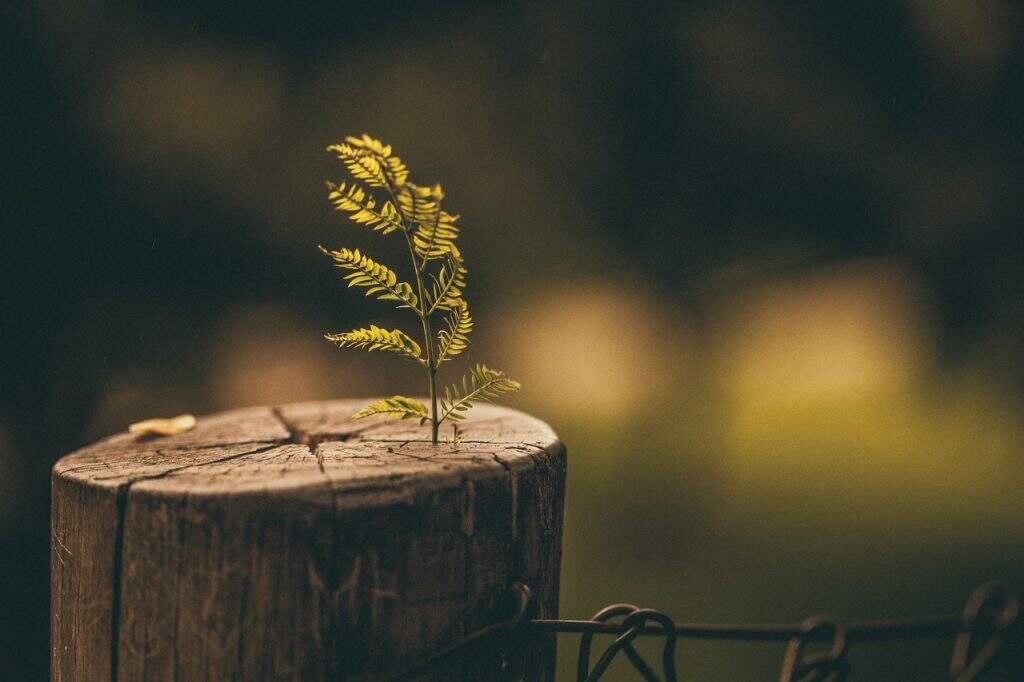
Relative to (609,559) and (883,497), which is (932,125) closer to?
(883,497)

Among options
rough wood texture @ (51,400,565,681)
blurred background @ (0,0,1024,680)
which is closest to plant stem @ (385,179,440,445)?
rough wood texture @ (51,400,565,681)

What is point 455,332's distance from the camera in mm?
1303

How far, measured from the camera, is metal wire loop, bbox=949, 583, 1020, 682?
1.27m

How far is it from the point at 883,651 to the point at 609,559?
1.90m

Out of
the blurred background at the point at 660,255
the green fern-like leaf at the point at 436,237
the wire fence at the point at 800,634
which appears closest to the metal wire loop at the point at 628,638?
the wire fence at the point at 800,634

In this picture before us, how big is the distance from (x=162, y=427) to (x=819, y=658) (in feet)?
4.34

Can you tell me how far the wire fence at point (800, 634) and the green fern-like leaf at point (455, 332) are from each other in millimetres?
403

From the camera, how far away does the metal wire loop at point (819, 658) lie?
4.04ft

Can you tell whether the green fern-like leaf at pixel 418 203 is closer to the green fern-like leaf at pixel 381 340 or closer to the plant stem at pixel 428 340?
the plant stem at pixel 428 340

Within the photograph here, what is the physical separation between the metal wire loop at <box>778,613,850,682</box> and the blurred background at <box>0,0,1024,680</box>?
384 centimetres

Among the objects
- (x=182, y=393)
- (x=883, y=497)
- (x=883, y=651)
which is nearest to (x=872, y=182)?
(x=883, y=497)

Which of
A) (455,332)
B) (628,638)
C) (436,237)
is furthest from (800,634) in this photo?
(436,237)

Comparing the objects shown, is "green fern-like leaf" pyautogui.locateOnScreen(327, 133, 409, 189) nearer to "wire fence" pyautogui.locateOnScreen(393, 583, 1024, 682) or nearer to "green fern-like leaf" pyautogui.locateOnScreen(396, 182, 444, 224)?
"green fern-like leaf" pyautogui.locateOnScreen(396, 182, 444, 224)

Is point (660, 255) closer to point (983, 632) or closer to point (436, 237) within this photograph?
point (983, 632)
